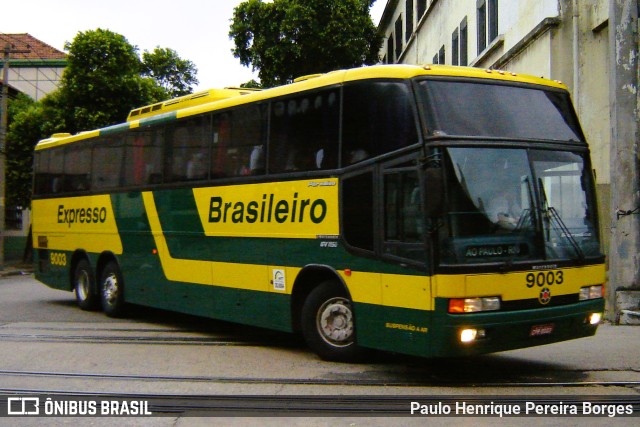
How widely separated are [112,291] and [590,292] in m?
8.80

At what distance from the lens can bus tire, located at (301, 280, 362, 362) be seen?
8930 millimetres

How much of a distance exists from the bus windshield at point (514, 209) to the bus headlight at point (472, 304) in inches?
13.9

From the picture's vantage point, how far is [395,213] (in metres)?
8.02

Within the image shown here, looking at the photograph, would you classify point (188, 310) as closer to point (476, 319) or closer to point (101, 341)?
point (101, 341)

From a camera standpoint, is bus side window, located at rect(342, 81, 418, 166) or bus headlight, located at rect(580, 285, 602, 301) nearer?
bus side window, located at rect(342, 81, 418, 166)

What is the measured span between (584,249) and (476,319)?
1636mm

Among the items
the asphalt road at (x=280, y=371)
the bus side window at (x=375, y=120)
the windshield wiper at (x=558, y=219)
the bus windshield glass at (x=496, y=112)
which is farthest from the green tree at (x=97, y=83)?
the windshield wiper at (x=558, y=219)

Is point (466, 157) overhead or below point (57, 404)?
overhead

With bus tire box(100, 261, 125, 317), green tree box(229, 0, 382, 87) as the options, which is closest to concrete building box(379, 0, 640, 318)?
green tree box(229, 0, 382, 87)

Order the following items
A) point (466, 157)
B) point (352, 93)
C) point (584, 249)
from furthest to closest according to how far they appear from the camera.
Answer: point (352, 93), point (584, 249), point (466, 157)

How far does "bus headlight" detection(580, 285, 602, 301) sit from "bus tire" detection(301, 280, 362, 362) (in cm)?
239

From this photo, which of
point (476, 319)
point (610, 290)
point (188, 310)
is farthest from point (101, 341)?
point (610, 290)

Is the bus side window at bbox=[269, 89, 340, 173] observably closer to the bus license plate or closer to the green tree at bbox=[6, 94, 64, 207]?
the bus license plate

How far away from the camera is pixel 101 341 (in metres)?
11.2
